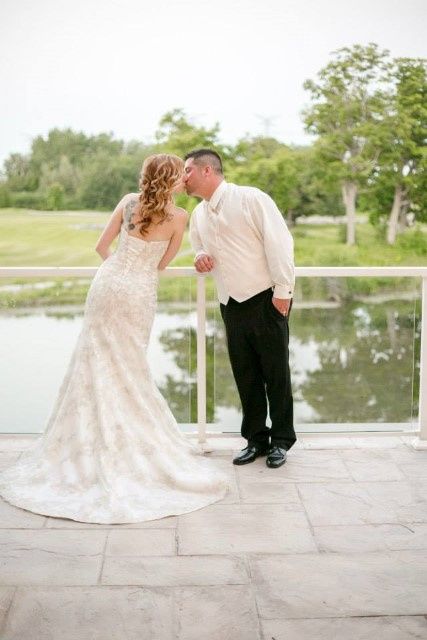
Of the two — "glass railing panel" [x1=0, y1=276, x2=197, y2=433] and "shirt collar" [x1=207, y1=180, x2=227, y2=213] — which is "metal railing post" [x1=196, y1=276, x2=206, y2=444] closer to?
"glass railing panel" [x1=0, y1=276, x2=197, y2=433]

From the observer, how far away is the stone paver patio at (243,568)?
2.16 meters

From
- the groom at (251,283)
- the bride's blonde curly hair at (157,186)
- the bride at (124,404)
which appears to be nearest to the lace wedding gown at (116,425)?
the bride at (124,404)

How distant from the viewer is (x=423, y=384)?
12.7ft

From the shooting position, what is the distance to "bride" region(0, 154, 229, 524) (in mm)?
3121

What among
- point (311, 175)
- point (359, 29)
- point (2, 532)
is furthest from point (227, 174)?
point (2, 532)

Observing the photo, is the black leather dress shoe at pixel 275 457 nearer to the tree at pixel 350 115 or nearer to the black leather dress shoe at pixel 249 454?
the black leather dress shoe at pixel 249 454

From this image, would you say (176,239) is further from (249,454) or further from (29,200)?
(29,200)

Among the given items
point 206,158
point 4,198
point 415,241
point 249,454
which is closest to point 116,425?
point 249,454

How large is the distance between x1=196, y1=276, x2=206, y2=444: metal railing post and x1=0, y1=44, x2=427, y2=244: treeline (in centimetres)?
1619

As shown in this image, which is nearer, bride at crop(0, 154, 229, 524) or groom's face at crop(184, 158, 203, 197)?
bride at crop(0, 154, 229, 524)

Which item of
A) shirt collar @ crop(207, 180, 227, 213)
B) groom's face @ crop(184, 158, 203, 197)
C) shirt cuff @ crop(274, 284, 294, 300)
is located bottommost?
shirt cuff @ crop(274, 284, 294, 300)

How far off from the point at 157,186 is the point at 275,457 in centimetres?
130

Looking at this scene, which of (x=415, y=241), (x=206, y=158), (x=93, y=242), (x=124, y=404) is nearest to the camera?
(x=124, y=404)

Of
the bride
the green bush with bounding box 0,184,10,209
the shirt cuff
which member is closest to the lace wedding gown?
the bride
